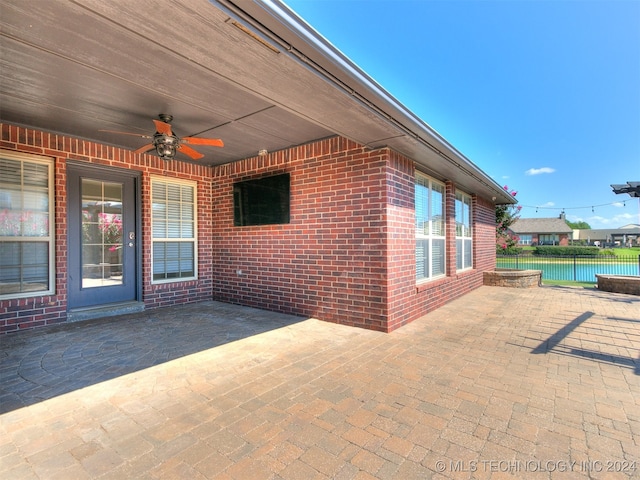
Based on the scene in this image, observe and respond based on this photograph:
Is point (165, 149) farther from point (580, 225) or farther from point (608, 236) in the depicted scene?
point (580, 225)

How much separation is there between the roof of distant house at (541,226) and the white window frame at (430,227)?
43588 mm

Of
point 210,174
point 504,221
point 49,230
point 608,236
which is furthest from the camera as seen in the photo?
point 608,236

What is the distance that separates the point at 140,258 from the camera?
215 inches

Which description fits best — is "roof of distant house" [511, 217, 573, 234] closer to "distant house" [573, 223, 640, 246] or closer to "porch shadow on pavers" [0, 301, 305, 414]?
"distant house" [573, 223, 640, 246]

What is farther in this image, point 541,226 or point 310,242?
point 541,226

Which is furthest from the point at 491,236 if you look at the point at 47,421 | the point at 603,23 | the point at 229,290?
the point at 47,421

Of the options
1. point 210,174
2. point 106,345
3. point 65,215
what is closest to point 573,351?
point 106,345

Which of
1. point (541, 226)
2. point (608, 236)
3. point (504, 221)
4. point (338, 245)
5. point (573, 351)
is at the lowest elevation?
point (573, 351)

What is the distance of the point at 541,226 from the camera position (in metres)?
44.7

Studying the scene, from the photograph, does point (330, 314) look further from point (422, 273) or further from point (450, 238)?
point (450, 238)

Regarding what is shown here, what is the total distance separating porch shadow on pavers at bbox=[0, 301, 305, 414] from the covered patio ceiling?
9.15 feet

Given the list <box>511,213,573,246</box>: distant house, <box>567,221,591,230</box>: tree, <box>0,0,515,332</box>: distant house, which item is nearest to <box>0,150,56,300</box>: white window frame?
<box>0,0,515,332</box>: distant house

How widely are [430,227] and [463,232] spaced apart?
2.57 meters

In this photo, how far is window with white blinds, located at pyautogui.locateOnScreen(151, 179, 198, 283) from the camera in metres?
5.70
